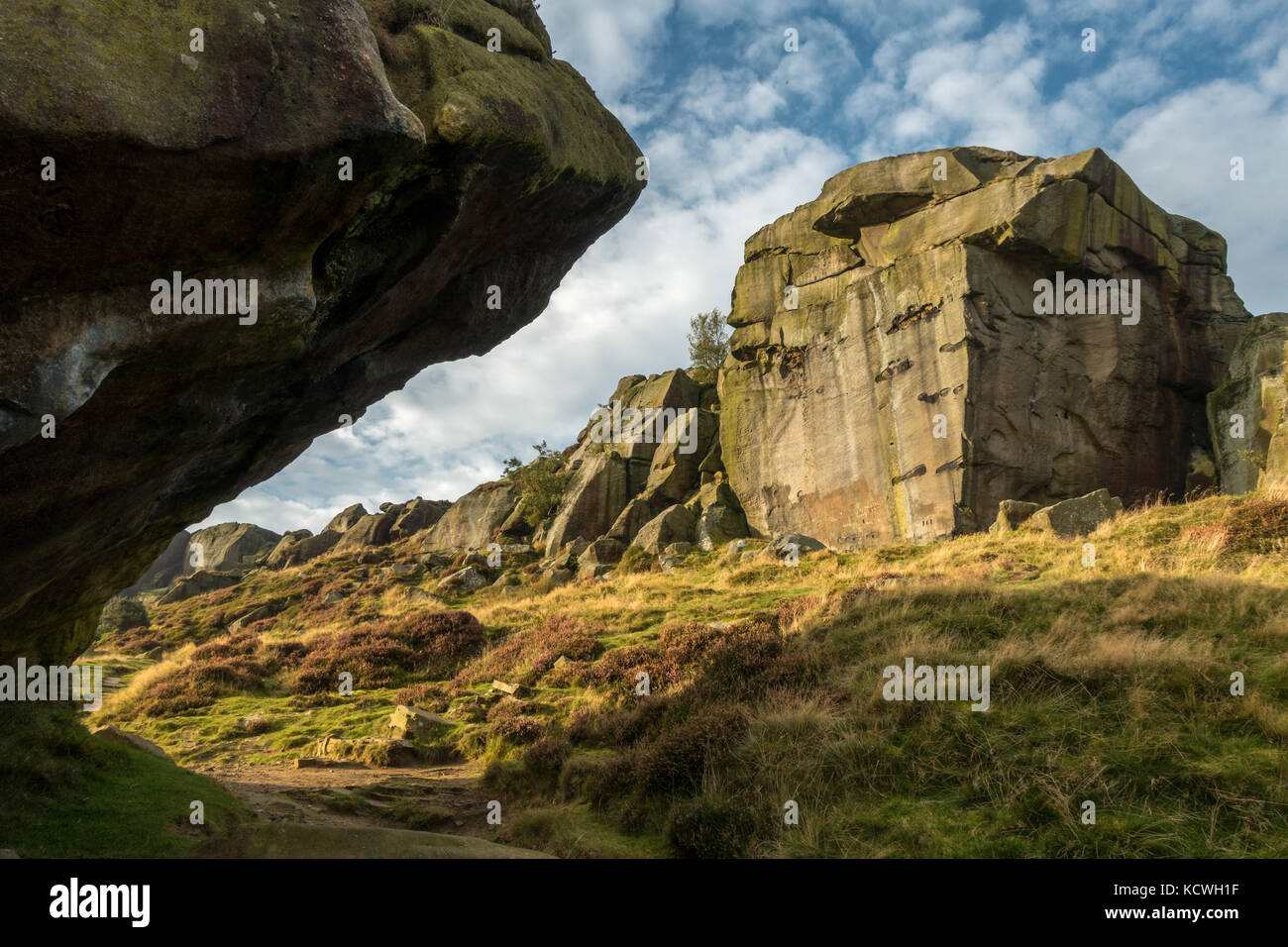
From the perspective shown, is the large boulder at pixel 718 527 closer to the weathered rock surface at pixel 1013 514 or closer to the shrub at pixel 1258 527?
the weathered rock surface at pixel 1013 514

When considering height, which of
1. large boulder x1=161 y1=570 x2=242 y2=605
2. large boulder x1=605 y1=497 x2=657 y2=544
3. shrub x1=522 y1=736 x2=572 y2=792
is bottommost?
shrub x1=522 y1=736 x2=572 y2=792

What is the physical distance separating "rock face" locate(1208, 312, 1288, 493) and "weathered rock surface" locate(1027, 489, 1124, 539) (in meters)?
5.34

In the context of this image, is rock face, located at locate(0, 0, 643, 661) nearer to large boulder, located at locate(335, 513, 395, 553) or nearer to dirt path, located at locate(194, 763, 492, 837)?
dirt path, located at locate(194, 763, 492, 837)

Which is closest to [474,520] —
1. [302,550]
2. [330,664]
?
[302,550]

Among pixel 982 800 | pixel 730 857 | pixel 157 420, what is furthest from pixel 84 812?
pixel 982 800

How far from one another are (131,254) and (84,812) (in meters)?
6.38

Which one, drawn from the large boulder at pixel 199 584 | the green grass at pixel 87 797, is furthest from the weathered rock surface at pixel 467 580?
the large boulder at pixel 199 584

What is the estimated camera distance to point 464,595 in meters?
35.0

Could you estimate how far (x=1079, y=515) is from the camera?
21391mm

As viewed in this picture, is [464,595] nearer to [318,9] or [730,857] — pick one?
[730,857]

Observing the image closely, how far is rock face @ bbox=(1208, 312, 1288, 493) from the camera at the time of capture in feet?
78.9

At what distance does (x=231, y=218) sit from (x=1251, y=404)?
1275 inches

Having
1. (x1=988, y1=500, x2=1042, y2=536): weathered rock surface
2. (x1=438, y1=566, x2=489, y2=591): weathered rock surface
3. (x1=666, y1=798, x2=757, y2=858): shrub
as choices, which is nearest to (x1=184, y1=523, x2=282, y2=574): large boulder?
(x1=438, y1=566, x2=489, y2=591): weathered rock surface

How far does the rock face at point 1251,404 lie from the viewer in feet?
78.9
